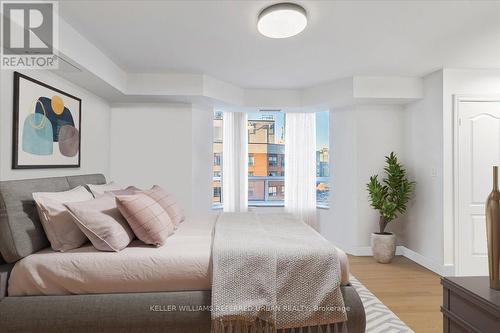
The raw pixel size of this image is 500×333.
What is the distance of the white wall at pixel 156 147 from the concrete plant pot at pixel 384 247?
263cm

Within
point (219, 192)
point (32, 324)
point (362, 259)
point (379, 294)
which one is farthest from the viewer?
point (219, 192)

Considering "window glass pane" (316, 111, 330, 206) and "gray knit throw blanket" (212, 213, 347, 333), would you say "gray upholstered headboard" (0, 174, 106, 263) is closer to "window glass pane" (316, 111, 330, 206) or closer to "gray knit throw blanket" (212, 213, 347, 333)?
"gray knit throw blanket" (212, 213, 347, 333)

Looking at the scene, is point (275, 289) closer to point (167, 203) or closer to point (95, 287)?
point (95, 287)

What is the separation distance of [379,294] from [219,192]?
3.14 m

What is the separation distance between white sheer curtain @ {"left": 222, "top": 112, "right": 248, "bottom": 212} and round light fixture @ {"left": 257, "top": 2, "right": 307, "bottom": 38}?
2776 millimetres

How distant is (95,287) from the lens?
1.80 m

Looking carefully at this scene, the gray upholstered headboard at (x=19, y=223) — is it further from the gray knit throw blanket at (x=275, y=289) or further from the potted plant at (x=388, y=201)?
the potted plant at (x=388, y=201)

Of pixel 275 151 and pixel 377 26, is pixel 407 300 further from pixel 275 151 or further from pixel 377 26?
pixel 275 151

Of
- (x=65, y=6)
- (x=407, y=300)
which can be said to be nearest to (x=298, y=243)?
(x=407, y=300)

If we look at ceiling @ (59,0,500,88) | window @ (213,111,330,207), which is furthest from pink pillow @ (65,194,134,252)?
window @ (213,111,330,207)

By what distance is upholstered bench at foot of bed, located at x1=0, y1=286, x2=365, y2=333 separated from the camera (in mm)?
1711

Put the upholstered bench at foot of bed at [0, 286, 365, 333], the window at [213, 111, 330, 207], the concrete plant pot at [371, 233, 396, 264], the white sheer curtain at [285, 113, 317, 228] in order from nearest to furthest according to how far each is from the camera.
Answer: the upholstered bench at foot of bed at [0, 286, 365, 333] → the concrete plant pot at [371, 233, 396, 264] → the white sheer curtain at [285, 113, 317, 228] → the window at [213, 111, 330, 207]

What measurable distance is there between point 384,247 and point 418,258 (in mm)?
519

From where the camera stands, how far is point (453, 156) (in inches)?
139
